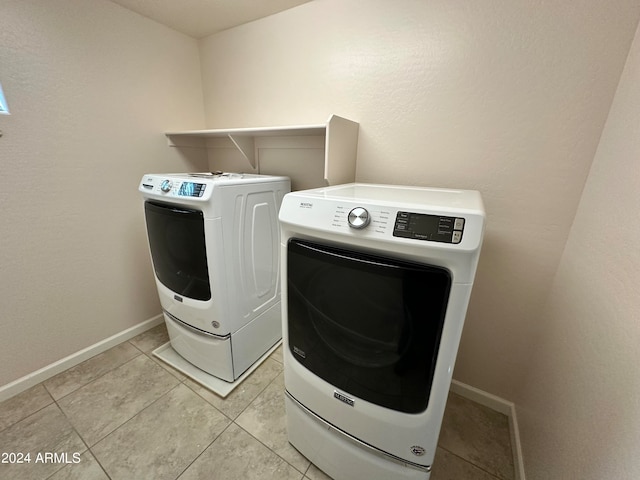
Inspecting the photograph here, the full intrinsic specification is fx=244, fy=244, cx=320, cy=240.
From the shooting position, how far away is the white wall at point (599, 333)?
64cm

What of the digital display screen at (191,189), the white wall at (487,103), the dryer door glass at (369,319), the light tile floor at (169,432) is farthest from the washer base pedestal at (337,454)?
the digital display screen at (191,189)

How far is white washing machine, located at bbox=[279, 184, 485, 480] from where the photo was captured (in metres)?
0.65

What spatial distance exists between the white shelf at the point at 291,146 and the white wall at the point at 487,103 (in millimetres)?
129

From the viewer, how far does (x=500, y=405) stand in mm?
1466

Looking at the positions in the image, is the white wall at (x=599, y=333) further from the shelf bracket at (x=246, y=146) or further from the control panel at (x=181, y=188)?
the shelf bracket at (x=246, y=146)

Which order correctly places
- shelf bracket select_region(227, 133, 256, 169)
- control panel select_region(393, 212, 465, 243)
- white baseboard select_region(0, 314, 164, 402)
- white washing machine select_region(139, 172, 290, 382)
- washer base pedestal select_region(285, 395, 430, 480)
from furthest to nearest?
shelf bracket select_region(227, 133, 256, 169) → white baseboard select_region(0, 314, 164, 402) → white washing machine select_region(139, 172, 290, 382) → washer base pedestal select_region(285, 395, 430, 480) → control panel select_region(393, 212, 465, 243)

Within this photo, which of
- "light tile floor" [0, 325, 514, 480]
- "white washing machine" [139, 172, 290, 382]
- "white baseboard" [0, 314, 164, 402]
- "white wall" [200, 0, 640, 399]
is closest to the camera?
"white wall" [200, 0, 640, 399]

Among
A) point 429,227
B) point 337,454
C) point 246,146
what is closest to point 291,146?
point 246,146

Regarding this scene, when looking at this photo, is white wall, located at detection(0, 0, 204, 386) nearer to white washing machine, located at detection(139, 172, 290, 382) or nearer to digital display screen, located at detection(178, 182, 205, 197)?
white washing machine, located at detection(139, 172, 290, 382)

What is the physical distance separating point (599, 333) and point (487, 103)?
1.04 metres

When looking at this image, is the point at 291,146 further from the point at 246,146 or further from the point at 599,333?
the point at 599,333

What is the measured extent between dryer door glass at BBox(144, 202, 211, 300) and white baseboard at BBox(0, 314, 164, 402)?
0.82 m

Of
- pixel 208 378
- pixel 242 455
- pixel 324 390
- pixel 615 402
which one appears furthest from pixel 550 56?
pixel 208 378

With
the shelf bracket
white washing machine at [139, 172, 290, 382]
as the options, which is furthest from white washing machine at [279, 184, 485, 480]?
the shelf bracket
